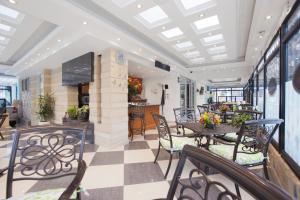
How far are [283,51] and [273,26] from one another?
1.47m

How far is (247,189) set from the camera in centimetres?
47

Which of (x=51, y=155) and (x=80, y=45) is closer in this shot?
(x=51, y=155)

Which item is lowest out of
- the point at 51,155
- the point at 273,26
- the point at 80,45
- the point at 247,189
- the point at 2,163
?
the point at 2,163

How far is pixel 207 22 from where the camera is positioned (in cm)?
406

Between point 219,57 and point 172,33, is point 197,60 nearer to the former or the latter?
point 219,57

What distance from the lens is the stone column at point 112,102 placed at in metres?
3.98

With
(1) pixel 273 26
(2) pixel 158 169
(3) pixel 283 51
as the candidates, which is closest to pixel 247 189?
(2) pixel 158 169

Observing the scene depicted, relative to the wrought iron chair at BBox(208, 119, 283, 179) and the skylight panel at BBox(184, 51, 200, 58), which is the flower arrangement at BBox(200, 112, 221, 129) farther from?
the skylight panel at BBox(184, 51, 200, 58)

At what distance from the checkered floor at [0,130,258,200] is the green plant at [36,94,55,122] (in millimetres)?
2950

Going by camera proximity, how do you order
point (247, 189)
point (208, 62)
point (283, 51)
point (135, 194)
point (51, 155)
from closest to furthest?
point (247, 189) → point (51, 155) → point (135, 194) → point (283, 51) → point (208, 62)

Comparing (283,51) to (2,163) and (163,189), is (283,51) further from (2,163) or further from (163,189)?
(2,163)

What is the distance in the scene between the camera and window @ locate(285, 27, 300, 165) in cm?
198

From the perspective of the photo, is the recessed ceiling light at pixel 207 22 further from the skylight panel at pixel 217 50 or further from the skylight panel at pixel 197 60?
the skylight panel at pixel 197 60

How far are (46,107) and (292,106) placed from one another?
7.43 meters
